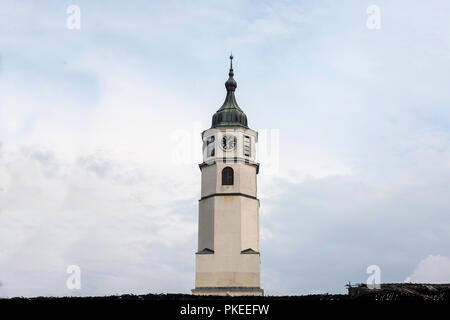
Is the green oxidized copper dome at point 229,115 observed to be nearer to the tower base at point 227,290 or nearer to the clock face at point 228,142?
the clock face at point 228,142

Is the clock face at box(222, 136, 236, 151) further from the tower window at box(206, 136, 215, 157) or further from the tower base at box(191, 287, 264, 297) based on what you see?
the tower base at box(191, 287, 264, 297)

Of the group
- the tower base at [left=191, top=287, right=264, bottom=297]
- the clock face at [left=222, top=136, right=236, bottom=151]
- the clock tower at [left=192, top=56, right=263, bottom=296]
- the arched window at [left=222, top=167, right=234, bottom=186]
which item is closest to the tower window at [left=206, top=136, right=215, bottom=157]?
the clock tower at [left=192, top=56, right=263, bottom=296]

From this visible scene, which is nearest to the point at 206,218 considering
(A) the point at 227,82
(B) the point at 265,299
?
(A) the point at 227,82

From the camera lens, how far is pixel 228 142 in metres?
56.9

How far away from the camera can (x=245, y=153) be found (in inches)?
2243

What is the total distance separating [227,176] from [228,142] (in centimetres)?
322

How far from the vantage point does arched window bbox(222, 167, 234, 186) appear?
5534 centimetres

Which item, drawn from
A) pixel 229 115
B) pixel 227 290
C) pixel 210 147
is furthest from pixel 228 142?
pixel 227 290

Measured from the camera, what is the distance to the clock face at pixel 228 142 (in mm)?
56750

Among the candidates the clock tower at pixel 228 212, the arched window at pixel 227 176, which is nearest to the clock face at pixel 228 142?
the clock tower at pixel 228 212

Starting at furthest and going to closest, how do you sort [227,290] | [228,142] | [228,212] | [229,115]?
[229,115], [228,142], [228,212], [227,290]

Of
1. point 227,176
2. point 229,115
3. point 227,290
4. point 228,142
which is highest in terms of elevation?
point 229,115

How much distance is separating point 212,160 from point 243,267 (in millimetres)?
9493

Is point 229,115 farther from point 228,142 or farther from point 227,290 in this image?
point 227,290
